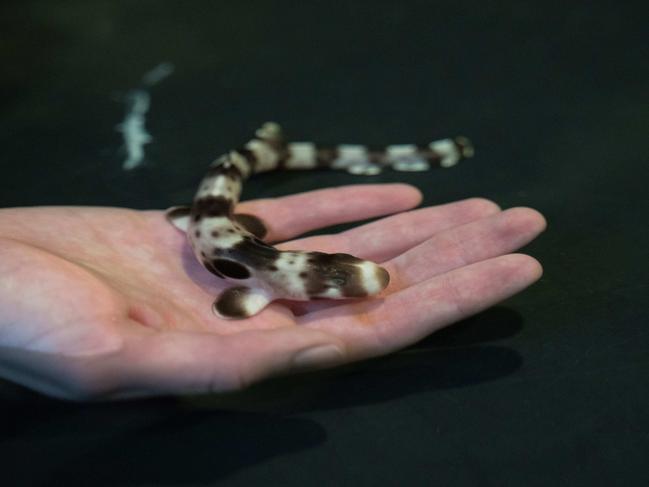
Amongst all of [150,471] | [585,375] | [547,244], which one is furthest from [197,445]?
[547,244]

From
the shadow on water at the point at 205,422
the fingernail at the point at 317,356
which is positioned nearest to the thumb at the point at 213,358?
the fingernail at the point at 317,356

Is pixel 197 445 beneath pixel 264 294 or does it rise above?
beneath

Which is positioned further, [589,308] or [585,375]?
[589,308]

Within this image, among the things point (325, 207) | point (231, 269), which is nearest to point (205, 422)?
point (231, 269)

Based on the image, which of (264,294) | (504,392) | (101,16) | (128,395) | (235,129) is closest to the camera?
(128,395)

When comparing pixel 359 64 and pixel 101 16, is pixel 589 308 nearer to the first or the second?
pixel 359 64

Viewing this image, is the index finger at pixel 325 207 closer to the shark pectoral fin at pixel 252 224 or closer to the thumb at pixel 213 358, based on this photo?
the shark pectoral fin at pixel 252 224
